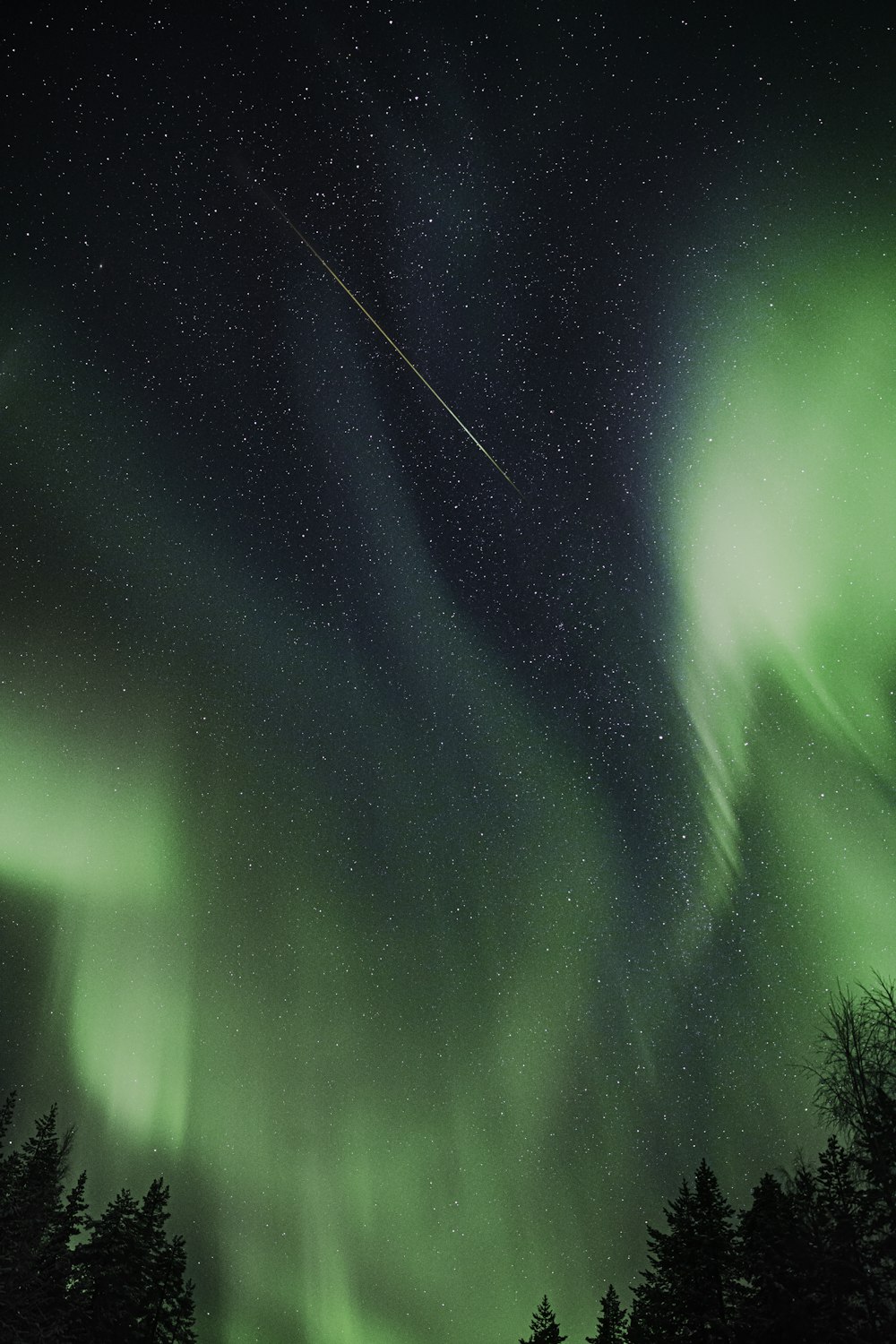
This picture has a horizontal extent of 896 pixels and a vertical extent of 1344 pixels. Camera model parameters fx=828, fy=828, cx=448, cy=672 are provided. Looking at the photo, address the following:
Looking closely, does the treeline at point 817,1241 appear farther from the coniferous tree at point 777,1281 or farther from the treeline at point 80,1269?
the treeline at point 80,1269

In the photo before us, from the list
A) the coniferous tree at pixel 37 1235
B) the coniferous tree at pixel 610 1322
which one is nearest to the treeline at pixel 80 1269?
the coniferous tree at pixel 37 1235

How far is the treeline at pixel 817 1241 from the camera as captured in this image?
14164mm

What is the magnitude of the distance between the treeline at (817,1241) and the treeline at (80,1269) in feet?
51.4

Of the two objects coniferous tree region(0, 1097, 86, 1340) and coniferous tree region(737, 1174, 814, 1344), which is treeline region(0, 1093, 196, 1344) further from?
coniferous tree region(737, 1174, 814, 1344)

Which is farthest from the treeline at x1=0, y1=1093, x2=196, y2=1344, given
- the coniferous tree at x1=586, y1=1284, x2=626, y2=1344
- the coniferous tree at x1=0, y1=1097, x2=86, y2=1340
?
the coniferous tree at x1=586, y1=1284, x2=626, y2=1344

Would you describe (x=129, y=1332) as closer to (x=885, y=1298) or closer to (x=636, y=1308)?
(x=636, y=1308)

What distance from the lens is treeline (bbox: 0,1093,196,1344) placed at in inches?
958

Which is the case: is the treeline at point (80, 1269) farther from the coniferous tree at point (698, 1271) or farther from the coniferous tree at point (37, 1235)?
the coniferous tree at point (698, 1271)

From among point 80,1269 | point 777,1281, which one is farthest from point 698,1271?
point 80,1269

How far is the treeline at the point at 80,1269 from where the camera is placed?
24.3m

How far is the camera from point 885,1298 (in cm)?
1429

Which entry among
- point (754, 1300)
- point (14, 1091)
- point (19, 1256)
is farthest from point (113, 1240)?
point (754, 1300)

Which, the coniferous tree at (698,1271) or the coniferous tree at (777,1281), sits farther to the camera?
the coniferous tree at (698,1271)

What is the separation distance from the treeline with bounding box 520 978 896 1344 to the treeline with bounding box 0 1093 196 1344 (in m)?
15.7
